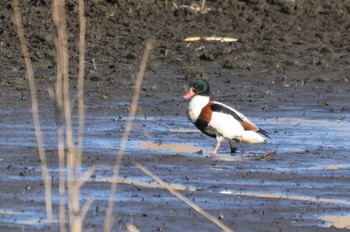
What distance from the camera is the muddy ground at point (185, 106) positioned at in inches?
351

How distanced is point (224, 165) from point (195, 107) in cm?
156

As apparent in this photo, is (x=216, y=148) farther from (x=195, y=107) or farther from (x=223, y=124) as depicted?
(x=195, y=107)

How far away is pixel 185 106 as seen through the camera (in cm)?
1495

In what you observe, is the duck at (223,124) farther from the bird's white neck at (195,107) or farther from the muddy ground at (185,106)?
the muddy ground at (185,106)

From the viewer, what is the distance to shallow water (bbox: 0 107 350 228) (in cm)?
906

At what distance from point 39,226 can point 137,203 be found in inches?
45.5

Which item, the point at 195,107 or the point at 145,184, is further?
the point at 195,107

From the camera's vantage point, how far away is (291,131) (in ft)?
44.1

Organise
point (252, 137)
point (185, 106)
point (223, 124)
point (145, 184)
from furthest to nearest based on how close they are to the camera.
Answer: point (185, 106) < point (252, 137) < point (223, 124) < point (145, 184)

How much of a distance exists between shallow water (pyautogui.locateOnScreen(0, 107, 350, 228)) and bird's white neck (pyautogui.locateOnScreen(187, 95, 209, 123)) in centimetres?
28

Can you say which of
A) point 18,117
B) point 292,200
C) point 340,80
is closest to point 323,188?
point 292,200

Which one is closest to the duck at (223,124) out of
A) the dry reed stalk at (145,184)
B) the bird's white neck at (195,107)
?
the bird's white neck at (195,107)

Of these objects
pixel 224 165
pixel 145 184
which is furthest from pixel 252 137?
pixel 145 184

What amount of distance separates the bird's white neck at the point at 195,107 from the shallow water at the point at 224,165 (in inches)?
11.0
